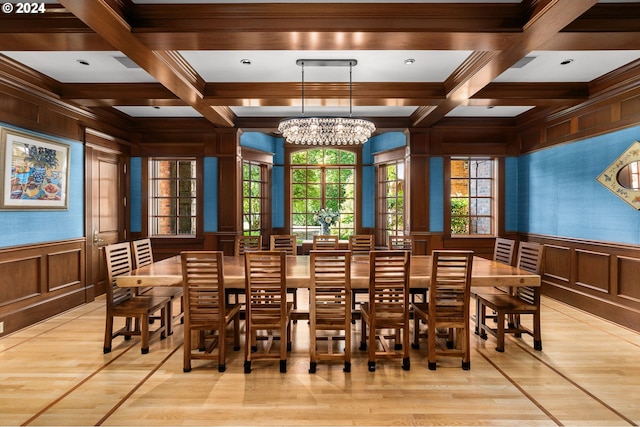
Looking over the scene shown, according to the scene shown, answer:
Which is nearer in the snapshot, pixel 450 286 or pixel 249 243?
pixel 450 286

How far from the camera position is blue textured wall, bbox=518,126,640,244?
3.92 m

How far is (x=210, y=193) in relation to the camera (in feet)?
19.1

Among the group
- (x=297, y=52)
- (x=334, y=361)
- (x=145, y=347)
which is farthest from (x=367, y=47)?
(x=145, y=347)

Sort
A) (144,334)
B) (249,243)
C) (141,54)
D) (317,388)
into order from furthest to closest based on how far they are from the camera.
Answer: (249,243) < (144,334) < (141,54) < (317,388)

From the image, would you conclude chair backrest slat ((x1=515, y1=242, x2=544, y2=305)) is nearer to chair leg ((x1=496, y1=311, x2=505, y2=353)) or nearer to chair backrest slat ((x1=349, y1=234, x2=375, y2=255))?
chair leg ((x1=496, y1=311, x2=505, y2=353))

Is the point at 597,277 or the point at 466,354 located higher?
the point at 597,277

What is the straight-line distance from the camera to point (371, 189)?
22.8 feet

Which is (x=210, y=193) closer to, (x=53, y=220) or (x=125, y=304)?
(x=53, y=220)

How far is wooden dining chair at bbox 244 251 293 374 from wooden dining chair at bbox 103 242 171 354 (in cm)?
97

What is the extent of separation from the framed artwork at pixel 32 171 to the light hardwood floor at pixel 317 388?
1.39 metres

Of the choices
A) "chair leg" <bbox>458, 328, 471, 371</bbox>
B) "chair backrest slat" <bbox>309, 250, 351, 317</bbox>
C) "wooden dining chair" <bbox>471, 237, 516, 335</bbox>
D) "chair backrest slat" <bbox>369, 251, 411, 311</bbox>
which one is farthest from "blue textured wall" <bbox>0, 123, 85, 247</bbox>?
"wooden dining chair" <bbox>471, 237, 516, 335</bbox>

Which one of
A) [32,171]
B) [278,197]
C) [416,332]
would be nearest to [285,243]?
[416,332]

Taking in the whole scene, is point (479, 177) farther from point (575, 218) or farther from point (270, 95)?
point (270, 95)

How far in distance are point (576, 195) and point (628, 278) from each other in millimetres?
1153
